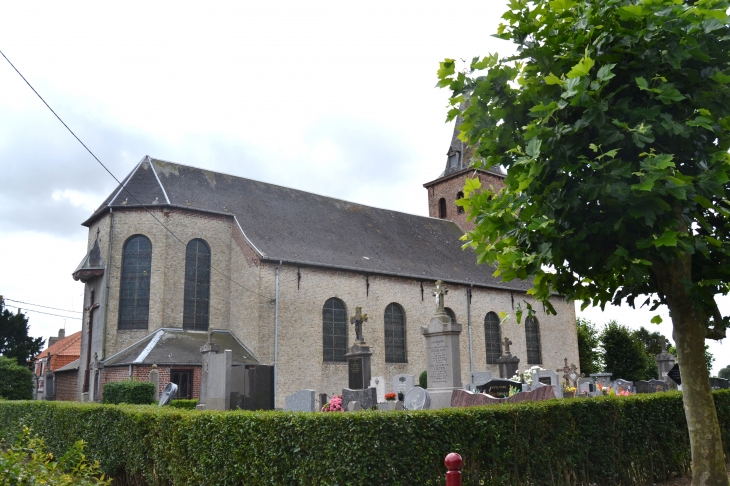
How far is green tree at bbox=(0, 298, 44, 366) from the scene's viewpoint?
30.2 metres

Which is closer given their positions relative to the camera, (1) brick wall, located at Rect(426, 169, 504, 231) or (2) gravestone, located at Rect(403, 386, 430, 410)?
(2) gravestone, located at Rect(403, 386, 430, 410)

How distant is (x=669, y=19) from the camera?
15.5ft

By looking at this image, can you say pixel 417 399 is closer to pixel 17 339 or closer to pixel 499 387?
pixel 499 387

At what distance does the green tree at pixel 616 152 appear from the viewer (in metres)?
4.71

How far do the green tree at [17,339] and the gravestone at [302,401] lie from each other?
2473cm

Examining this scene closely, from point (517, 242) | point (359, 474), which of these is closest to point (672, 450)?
point (517, 242)

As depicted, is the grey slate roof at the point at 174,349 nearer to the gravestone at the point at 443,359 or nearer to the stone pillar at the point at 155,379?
the stone pillar at the point at 155,379

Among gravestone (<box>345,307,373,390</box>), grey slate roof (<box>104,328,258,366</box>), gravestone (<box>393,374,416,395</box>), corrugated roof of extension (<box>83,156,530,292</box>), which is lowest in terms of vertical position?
gravestone (<box>393,374,416,395</box>)

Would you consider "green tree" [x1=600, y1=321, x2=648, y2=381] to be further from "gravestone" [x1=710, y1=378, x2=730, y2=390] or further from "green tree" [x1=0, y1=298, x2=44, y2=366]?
"green tree" [x1=0, y1=298, x2=44, y2=366]

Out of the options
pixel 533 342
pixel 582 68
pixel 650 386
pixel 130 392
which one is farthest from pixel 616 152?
pixel 533 342

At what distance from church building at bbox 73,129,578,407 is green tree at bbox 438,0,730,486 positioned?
14.7 metres

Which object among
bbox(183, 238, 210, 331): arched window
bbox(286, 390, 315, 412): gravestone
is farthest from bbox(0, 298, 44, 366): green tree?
bbox(286, 390, 315, 412): gravestone

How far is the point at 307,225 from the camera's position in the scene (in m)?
25.3

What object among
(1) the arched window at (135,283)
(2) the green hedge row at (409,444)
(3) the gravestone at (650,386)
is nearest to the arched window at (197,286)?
(1) the arched window at (135,283)
